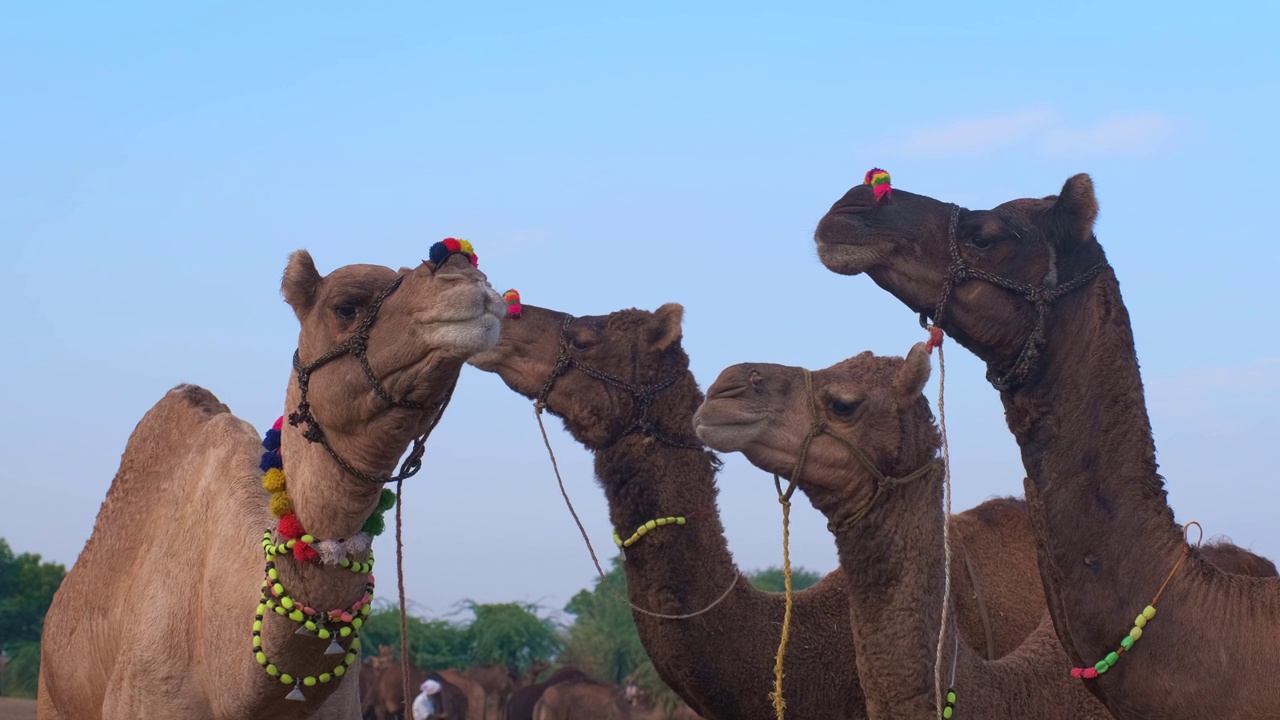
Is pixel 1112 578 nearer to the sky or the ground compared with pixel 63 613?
nearer to the ground

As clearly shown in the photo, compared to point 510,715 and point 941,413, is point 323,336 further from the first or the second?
point 510,715

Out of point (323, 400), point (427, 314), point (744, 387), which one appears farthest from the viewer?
point (744, 387)

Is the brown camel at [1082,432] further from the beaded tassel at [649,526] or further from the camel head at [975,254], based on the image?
the beaded tassel at [649,526]

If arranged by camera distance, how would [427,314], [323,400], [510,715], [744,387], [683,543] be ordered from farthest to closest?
[510,715] → [683,543] → [744,387] → [323,400] → [427,314]

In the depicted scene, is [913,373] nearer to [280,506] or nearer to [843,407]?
[843,407]

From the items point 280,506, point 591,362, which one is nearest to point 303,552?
point 280,506

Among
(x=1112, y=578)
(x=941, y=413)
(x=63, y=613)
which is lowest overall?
(x=1112, y=578)

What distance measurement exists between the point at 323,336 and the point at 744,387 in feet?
5.31

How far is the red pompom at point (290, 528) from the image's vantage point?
13.9 ft

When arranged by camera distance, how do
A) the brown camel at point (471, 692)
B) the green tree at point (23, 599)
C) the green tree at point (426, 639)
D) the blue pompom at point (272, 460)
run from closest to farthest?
the blue pompom at point (272, 460) → the brown camel at point (471, 692) → the green tree at point (23, 599) → the green tree at point (426, 639)

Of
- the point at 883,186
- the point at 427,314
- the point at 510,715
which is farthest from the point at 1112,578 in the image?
the point at 510,715

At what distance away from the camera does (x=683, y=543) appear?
20.6 feet

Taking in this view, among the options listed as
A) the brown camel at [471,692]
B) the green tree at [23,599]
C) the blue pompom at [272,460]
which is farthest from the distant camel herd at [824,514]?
the green tree at [23,599]

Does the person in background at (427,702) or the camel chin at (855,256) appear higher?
the person in background at (427,702)
